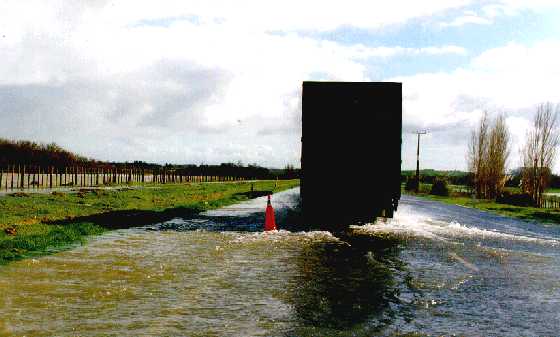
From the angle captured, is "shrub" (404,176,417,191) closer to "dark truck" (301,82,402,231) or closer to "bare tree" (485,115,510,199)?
"bare tree" (485,115,510,199)

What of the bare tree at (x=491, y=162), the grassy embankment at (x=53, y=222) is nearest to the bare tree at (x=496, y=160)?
the bare tree at (x=491, y=162)

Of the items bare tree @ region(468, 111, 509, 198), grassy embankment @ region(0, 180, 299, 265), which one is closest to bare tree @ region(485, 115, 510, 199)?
bare tree @ region(468, 111, 509, 198)

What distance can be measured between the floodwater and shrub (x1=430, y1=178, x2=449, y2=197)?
1935 inches

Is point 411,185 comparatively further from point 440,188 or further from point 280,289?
point 280,289

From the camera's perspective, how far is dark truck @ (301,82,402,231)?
17.9 meters

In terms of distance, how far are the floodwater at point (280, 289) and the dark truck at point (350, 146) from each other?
341cm

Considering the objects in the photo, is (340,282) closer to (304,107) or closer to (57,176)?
(304,107)

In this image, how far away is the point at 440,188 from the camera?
63.8 meters

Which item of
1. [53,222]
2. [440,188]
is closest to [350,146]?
[53,222]

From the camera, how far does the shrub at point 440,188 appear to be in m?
63.0

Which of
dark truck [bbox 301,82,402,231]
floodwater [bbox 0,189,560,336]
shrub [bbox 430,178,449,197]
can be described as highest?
dark truck [bbox 301,82,402,231]

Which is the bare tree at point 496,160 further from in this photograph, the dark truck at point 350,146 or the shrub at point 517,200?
the dark truck at point 350,146

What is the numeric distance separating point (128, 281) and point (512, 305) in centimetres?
544

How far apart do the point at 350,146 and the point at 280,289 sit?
402 inches
